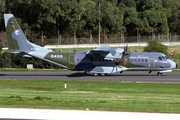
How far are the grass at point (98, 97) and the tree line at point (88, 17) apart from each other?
117 ft

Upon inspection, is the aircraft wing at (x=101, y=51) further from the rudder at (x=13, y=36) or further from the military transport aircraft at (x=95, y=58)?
the rudder at (x=13, y=36)

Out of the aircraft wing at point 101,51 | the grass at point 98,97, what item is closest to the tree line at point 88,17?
the aircraft wing at point 101,51

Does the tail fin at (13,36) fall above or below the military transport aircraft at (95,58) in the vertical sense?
above

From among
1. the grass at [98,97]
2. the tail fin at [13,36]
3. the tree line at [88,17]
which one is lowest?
the grass at [98,97]

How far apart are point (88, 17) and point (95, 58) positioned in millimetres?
41033

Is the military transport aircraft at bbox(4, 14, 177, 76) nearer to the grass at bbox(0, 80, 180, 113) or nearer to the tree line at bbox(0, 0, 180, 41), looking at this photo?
the grass at bbox(0, 80, 180, 113)

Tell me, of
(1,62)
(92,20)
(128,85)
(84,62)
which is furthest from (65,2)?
(128,85)

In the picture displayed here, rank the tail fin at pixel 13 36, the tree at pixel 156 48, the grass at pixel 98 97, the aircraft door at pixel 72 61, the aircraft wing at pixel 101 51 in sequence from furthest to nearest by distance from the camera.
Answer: the tree at pixel 156 48
the aircraft door at pixel 72 61
the tail fin at pixel 13 36
the aircraft wing at pixel 101 51
the grass at pixel 98 97

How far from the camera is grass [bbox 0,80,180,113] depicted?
1566 cm

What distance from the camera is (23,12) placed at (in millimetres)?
70250

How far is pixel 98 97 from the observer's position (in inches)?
765

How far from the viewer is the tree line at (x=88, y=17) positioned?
66.1 meters

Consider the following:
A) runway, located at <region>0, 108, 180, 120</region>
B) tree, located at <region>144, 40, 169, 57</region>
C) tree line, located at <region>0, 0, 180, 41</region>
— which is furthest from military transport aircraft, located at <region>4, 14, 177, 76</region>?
tree line, located at <region>0, 0, 180, 41</region>

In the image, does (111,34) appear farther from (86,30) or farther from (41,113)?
(41,113)
